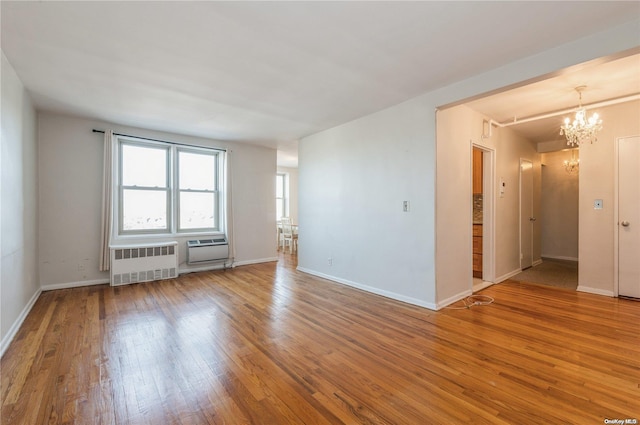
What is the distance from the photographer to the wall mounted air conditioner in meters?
5.35

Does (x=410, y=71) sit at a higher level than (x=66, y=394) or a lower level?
higher

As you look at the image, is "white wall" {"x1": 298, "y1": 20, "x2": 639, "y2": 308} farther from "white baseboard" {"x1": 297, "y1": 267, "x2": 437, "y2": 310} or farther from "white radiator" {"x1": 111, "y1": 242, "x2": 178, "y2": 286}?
"white radiator" {"x1": 111, "y1": 242, "x2": 178, "y2": 286}

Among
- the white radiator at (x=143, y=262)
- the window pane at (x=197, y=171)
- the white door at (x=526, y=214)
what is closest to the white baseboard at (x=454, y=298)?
the white door at (x=526, y=214)

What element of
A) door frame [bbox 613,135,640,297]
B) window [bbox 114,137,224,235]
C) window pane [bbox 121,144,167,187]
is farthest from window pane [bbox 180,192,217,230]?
door frame [bbox 613,135,640,297]

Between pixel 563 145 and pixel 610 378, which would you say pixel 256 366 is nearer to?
pixel 610 378

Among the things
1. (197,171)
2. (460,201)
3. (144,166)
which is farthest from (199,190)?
(460,201)

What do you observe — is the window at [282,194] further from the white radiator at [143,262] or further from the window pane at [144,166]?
the white radiator at [143,262]

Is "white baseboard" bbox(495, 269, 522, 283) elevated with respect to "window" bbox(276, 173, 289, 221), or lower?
lower

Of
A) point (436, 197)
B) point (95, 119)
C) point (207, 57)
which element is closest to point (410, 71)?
point (436, 197)

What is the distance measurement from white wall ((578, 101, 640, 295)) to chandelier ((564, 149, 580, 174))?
2.64 m

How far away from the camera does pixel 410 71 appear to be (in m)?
2.88

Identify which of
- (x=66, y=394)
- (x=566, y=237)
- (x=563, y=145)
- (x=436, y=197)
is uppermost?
(x=563, y=145)

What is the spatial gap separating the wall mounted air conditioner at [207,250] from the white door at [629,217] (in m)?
6.34

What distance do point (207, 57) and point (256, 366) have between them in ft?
8.99
